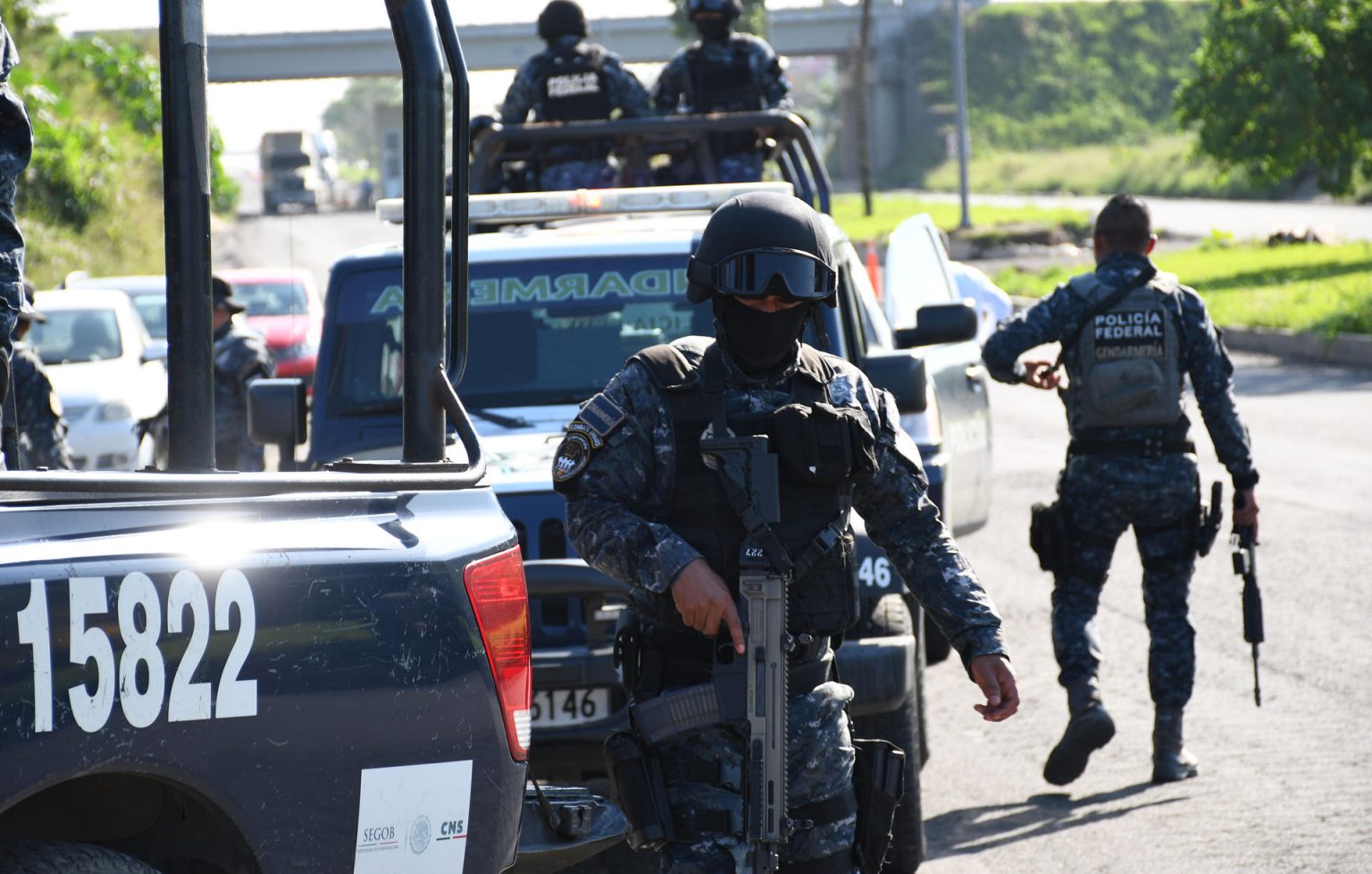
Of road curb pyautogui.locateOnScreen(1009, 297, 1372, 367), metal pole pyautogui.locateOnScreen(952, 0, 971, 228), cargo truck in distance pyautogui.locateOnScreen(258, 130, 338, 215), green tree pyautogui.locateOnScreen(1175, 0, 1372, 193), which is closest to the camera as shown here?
cargo truck in distance pyautogui.locateOnScreen(258, 130, 338, 215)

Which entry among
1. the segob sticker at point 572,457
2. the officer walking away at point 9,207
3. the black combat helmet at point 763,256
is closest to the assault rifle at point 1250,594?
the black combat helmet at point 763,256

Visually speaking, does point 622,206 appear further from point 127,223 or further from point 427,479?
point 127,223

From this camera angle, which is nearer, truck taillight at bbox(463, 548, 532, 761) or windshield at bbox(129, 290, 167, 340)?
truck taillight at bbox(463, 548, 532, 761)

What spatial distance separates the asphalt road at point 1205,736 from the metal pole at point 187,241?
2838 millimetres

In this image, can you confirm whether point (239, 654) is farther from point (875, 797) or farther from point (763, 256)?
point (875, 797)

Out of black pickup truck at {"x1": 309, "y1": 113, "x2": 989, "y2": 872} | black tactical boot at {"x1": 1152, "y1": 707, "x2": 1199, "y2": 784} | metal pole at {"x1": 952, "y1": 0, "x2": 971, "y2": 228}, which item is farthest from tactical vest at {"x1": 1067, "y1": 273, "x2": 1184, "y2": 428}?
metal pole at {"x1": 952, "y1": 0, "x2": 971, "y2": 228}

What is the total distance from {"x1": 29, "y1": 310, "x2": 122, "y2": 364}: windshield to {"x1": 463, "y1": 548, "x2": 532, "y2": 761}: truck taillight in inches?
→ 448

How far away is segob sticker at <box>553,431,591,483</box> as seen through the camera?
331 centimetres

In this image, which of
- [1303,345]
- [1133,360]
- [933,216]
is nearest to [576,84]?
[1133,360]

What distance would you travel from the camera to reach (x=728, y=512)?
131 inches

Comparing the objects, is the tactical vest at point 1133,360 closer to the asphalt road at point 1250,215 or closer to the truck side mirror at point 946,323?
the truck side mirror at point 946,323

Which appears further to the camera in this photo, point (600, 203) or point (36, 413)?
point (36, 413)

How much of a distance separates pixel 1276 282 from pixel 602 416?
2304cm

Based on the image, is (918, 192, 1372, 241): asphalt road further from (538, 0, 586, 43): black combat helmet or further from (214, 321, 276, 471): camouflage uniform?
(214, 321, 276, 471): camouflage uniform
